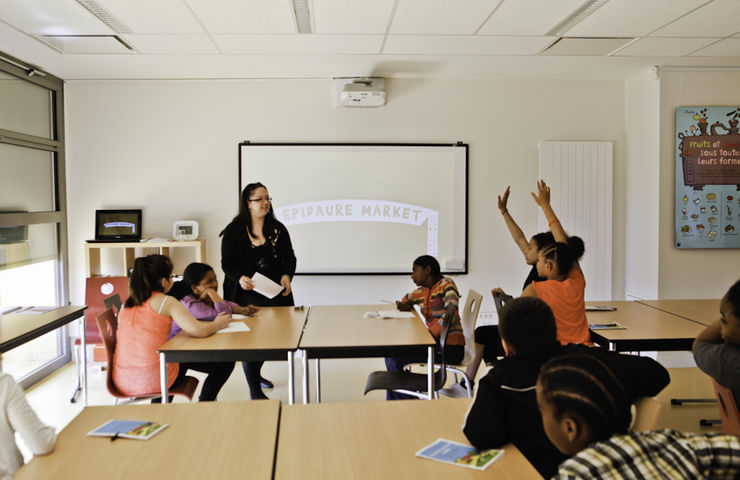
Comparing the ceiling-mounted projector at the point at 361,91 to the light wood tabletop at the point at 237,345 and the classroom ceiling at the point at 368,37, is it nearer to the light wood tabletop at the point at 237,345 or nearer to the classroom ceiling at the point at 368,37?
the classroom ceiling at the point at 368,37

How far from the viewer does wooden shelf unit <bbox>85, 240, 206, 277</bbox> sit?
5238 mm

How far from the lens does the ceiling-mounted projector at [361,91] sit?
5.30 metres

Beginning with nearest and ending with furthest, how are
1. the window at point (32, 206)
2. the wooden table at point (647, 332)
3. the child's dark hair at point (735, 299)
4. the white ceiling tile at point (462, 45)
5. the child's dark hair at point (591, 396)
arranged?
the child's dark hair at point (591, 396) < the child's dark hair at point (735, 299) < the wooden table at point (647, 332) < the white ceiling tile at point (462, 45) < the window at point (32, 206)

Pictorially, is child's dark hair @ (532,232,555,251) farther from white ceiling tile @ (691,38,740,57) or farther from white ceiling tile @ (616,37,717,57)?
white ceiling tile @ (691,38,740,57)

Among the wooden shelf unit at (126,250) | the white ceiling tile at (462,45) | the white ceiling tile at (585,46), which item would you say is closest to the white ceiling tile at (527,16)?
the white ceiling tile at (462,45)

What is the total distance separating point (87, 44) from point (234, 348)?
9.48ft

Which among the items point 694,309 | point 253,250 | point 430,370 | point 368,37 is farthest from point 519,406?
point 368,37

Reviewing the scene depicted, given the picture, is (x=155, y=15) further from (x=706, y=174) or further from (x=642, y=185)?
(x=706, y=174)

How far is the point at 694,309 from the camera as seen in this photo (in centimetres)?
410

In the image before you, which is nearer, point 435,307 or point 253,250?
point 435,307

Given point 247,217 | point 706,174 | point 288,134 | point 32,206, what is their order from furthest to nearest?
1. point 288,134
2. point 706,174
3. point 32,206
4. point 247,217

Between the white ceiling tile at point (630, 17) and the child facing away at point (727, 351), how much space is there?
2062 mm

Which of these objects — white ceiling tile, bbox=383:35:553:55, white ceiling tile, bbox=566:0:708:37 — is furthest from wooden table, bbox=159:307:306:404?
white ceiling tile, bbox=566:0:708:37

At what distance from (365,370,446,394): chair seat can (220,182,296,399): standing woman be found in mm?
1176
